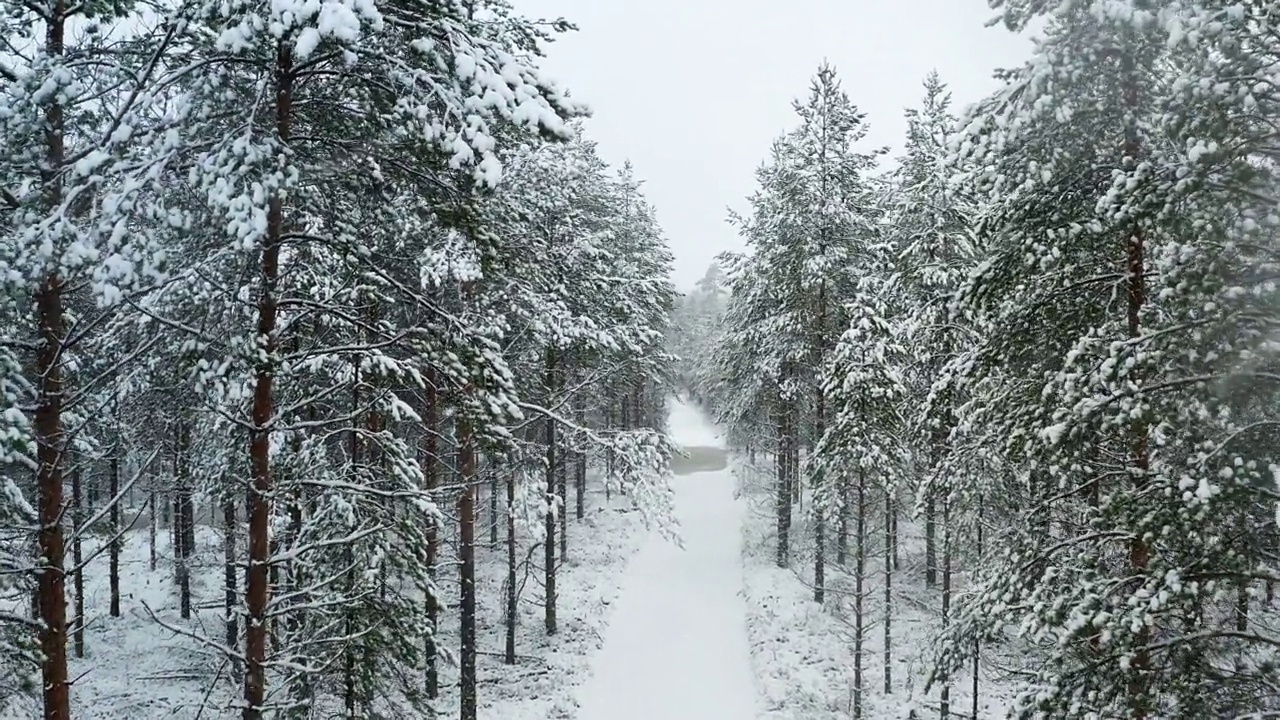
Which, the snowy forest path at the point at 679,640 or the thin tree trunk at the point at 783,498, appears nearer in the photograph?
the snowy forest path at the point at 679,640

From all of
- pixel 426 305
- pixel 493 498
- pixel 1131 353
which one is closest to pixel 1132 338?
pixel 1131 353

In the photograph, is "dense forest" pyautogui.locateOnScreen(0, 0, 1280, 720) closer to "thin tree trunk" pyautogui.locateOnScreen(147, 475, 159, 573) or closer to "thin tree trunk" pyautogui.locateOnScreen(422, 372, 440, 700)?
"thin tree trunk" pyautogui.locateOnScreen(147, 475, 159, 573)

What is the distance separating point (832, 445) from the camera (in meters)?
14.9

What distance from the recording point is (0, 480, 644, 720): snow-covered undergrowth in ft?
46.5

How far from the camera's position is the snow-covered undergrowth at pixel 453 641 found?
14.2m

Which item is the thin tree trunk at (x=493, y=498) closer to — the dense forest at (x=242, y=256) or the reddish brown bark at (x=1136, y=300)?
the dense forest at (x=242, y=256)

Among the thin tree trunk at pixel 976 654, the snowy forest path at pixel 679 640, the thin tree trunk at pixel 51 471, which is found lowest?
the snowy forest path at pixel 679 640

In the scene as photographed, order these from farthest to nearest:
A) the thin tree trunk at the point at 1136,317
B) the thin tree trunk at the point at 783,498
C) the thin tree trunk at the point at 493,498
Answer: the thin tree trunk at the point at 783,498, the thin tree trunk at the point at 493,498, the thin tree trunk at the point at 1136,317

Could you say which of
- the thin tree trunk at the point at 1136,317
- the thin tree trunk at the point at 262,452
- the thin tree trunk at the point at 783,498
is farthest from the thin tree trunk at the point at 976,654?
the thin tree trunk at the point at 783,498

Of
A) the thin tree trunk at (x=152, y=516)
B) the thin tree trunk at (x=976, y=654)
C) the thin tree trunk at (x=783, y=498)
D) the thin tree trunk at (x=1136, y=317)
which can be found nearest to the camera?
the thin tree trunk at (x=1136, y=317)

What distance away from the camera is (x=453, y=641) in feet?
54.1

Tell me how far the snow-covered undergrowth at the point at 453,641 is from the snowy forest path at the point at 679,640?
1.93 ft

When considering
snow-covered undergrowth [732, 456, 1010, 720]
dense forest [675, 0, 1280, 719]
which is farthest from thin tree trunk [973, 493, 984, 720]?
snow-covered undergrowth [732, 456, 1010, 720]

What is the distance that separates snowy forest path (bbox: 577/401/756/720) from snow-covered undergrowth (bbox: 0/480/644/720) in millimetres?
588
